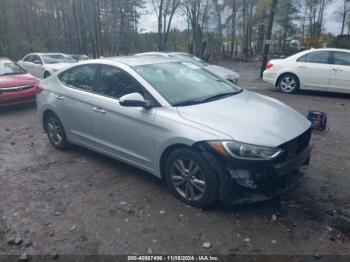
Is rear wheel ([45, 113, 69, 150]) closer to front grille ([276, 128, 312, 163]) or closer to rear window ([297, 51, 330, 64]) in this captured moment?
front grille ([276, 128, 312, 163])

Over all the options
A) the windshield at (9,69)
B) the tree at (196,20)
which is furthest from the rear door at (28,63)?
the tree at (196,20)

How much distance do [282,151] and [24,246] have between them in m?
2.74

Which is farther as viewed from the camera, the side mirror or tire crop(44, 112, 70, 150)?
tire crop(44, 112, 70, 150)

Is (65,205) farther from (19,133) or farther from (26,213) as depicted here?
(19,133)

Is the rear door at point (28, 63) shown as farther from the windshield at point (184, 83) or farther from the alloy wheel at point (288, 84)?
the windshield at point (184, 83)

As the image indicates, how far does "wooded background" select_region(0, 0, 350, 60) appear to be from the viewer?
28.3 meters

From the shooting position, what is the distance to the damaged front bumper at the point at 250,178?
3219mm

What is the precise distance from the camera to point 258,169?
10.6ft

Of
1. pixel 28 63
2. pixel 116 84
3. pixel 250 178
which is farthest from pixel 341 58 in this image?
pixel 28 63

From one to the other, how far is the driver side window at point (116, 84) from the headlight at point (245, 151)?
4.40 ft

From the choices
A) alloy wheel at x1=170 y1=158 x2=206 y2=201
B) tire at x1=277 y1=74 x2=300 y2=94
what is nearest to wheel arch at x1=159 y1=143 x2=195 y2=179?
alloy wheel at x1=170 y1=158 x2=206 y2=201

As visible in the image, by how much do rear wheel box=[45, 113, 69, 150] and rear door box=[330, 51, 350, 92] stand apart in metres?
8.11

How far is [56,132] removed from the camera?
18.1 ft

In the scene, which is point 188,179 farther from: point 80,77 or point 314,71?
point 314,71
